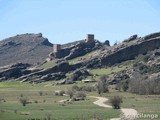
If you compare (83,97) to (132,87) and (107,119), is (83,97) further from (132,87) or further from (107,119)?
A: (107,119)

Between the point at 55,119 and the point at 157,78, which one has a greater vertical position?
the point at 157,78

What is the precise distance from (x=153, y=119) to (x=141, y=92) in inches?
4280

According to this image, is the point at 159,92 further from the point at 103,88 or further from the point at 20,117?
the point at 20,117

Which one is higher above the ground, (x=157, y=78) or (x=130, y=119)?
(x=157, y=78)

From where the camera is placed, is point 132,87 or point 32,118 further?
point 132,87

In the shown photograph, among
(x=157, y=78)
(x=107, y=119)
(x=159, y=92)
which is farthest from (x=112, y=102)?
(x=157, y=78)

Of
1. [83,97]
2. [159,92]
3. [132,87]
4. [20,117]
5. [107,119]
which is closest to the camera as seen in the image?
[107,119]

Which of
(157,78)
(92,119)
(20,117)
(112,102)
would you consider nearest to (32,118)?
(20,117)

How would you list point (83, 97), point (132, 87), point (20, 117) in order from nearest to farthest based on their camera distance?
point (20, 117) → point (83, 97) → point (132, 87)

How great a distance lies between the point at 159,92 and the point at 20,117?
104 metres

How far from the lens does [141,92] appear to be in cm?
18125

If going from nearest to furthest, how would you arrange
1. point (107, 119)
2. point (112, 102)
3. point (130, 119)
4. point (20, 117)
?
point (130, 119)
point (107, 119)
point (20, 117)
point (112, 102)

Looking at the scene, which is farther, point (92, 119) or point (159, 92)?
point (159, 92)

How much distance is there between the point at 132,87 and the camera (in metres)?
190
